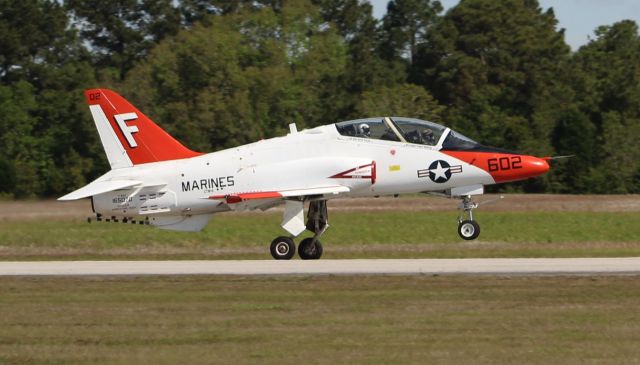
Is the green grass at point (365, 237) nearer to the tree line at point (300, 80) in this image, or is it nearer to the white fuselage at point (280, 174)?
the white fuselage at point (280, 174)

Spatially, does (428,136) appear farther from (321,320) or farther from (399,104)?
(399,104)

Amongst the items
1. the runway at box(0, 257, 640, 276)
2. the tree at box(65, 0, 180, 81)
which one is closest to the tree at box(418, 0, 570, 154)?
the tree at box(65, 0, 180, 81)

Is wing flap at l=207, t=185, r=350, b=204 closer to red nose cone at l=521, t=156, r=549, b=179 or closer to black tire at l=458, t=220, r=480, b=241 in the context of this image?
black tire at l=458, t=220, r=480, b=241

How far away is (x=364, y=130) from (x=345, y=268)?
3.79m

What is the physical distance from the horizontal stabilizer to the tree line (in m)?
23.5

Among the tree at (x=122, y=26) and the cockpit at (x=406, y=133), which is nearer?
the cockpit at (x=406, y=133)

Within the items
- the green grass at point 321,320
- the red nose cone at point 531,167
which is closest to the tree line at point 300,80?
the red nose cone at point 531,167

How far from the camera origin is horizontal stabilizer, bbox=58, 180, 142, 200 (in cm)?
2250

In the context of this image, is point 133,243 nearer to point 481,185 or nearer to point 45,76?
point 481,185

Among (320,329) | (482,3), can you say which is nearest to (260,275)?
(320,329)

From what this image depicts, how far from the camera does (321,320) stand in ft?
47.6

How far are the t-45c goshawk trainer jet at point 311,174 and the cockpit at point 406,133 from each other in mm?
19

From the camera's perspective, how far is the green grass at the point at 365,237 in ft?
87.5

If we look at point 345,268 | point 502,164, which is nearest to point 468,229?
point 502,164
